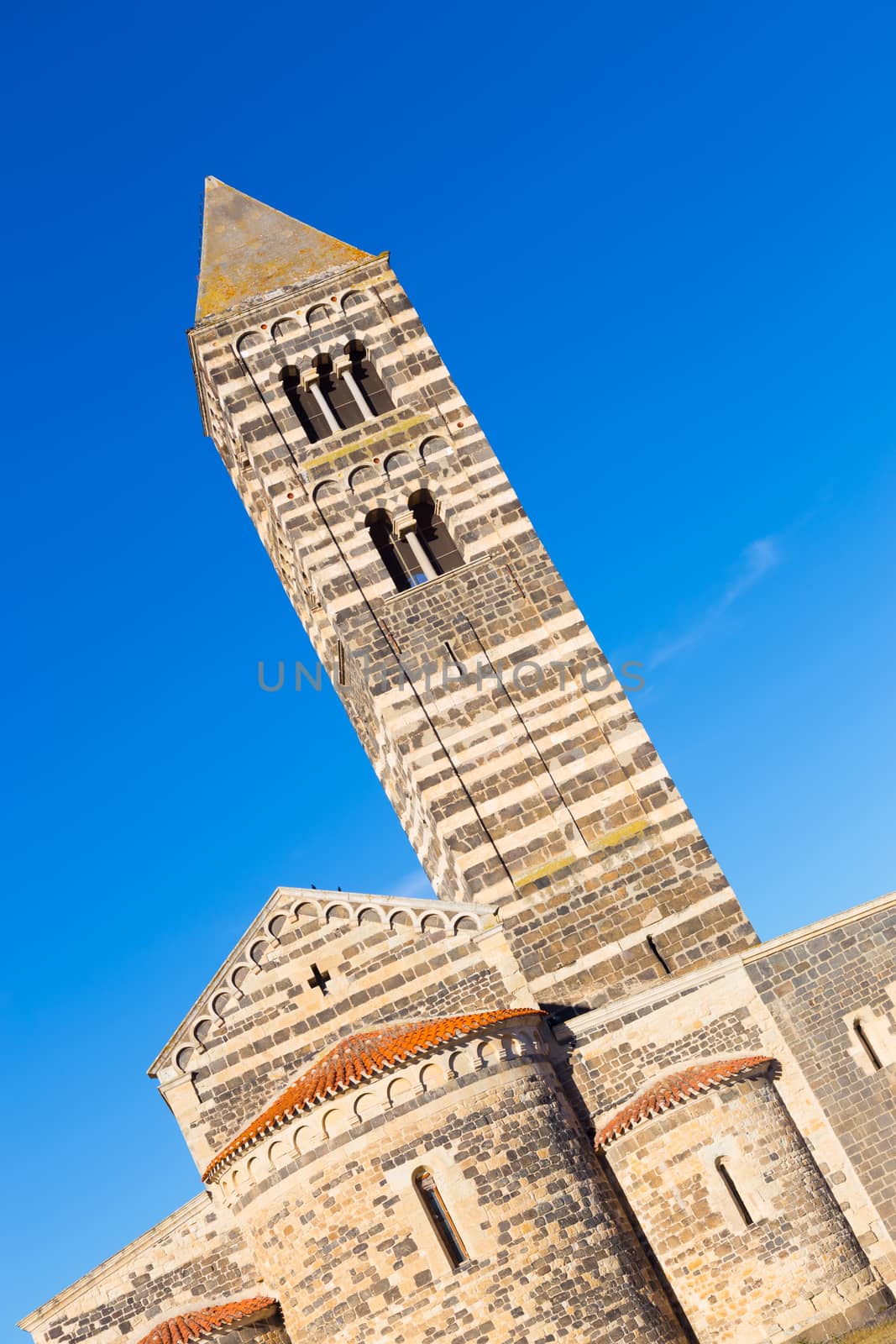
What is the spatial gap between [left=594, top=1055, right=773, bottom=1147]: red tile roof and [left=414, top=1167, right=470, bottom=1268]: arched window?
3.46 m

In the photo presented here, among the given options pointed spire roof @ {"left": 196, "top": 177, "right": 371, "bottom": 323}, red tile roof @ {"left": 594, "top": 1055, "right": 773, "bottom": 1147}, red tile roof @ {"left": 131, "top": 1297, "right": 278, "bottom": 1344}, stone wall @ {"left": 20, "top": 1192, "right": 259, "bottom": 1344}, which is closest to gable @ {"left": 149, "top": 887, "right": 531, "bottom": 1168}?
stone wall @ {"left": 20, "top": 1192, "right": 259, "bottom": 1344}

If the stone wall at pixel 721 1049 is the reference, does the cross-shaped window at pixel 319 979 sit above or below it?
above

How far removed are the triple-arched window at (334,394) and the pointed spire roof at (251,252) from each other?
8.58 ft

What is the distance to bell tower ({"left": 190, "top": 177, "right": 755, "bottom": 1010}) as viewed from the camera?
26141mm

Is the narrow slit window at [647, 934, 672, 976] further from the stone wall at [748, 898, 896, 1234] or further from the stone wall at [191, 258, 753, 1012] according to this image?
the stone wall at [748, 898, 896, 1234]

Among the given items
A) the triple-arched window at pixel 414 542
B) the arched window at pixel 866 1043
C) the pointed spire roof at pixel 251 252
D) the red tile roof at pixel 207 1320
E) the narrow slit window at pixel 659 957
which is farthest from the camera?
the pointed spire roof at pixel 251 252

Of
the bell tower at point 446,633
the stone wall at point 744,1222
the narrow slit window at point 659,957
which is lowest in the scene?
the stone wall at point 744,1222

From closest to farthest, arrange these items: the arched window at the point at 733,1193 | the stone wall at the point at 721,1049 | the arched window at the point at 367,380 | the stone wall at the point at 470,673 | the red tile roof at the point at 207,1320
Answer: the red tile roof at the point at 207,1320 → the arched window at the point at 733,1193 → the stone wall at the point at 721,1049 → the stone wall at the point at 470,673 → the arched window at the point at 367,380

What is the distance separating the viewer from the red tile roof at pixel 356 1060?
21.0 meters

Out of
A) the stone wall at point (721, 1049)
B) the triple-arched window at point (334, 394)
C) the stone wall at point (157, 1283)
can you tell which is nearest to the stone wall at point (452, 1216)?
the stone wall at point (157, 1283)

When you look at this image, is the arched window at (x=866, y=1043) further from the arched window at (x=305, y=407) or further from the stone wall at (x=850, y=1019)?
the arched window at (x=305, y=407)

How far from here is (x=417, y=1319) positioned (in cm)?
1988

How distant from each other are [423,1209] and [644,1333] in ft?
12.6

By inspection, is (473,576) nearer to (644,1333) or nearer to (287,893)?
(287,893)
